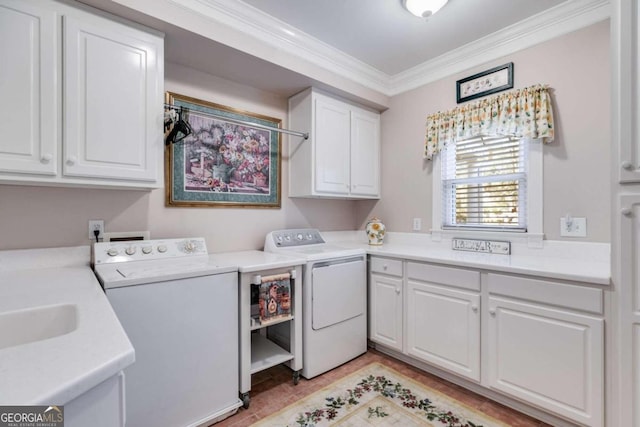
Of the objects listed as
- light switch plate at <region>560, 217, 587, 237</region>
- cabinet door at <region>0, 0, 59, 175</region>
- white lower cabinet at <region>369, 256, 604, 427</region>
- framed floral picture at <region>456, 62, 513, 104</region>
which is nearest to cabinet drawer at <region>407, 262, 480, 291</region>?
white lower cabinet at <region>369, 256, 604, 427</region>

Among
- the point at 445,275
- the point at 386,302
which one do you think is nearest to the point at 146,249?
the point at 386,302

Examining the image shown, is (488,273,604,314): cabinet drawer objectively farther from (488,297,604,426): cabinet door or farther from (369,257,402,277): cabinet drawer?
(369,257,402,277): cabinet drawer

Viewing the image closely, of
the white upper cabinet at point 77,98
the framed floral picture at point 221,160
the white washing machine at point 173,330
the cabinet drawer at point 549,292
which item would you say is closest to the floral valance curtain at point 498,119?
the cabinet drawer at point 549,292

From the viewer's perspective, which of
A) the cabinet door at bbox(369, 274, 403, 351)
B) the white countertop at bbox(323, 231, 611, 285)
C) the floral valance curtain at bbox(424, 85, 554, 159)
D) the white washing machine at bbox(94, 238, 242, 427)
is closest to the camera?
the white washing machine at bbox(94, 238, 242, 427)

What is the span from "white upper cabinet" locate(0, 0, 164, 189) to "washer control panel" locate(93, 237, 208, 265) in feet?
1.25

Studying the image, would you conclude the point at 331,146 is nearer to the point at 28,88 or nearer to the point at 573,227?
the point at 573,227

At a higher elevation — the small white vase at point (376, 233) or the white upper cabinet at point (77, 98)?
the white upper cabinet at point (77, 98)

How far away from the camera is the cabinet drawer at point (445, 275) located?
199 cm

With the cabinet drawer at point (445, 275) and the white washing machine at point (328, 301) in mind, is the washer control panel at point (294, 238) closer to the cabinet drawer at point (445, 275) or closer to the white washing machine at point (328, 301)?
the white washing machine at point (328, 301)

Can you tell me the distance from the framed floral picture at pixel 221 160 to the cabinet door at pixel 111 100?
310 millimetres

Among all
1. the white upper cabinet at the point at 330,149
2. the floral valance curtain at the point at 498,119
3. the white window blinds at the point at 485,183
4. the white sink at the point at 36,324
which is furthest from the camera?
the white upper cabinet at the point at 330,149

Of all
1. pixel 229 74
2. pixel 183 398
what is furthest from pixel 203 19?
pixel 183 398

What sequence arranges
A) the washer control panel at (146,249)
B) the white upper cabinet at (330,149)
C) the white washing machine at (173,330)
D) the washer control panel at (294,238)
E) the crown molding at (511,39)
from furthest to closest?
the white upper cabinet at (330,149), the washer control panel at (294,238), the crown molding at (511,39), the washer control panel at (146,249), the white washing machine at (173,330)

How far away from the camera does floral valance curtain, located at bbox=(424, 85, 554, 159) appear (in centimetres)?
211
